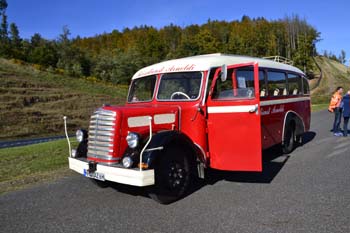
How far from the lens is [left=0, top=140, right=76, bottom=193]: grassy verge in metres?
6.84

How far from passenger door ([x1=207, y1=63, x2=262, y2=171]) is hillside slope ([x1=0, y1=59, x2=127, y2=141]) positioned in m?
19.6

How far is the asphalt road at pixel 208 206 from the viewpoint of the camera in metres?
4.28

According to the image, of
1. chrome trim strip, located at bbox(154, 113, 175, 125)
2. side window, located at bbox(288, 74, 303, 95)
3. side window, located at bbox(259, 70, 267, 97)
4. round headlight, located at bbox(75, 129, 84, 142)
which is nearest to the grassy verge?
round headlight, located at bbox(75, 129, 84, 142)

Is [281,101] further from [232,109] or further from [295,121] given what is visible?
[232,109]

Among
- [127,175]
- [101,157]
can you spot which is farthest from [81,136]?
[127,175]

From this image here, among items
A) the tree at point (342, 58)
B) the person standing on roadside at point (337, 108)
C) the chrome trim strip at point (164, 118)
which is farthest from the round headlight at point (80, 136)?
the tree at point (342, 58)

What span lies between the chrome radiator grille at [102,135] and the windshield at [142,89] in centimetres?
148

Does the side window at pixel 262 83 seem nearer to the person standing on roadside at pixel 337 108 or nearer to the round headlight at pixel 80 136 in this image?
the round headlight at pixel 80 136

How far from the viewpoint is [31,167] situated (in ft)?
26.9

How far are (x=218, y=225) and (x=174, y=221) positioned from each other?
61 cm

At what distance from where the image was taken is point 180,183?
5.36 m

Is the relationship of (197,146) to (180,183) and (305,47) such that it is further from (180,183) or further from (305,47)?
(305,47)

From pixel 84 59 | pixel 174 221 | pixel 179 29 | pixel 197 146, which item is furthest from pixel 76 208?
pixel 179 29

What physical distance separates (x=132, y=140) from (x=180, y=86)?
178 cm
